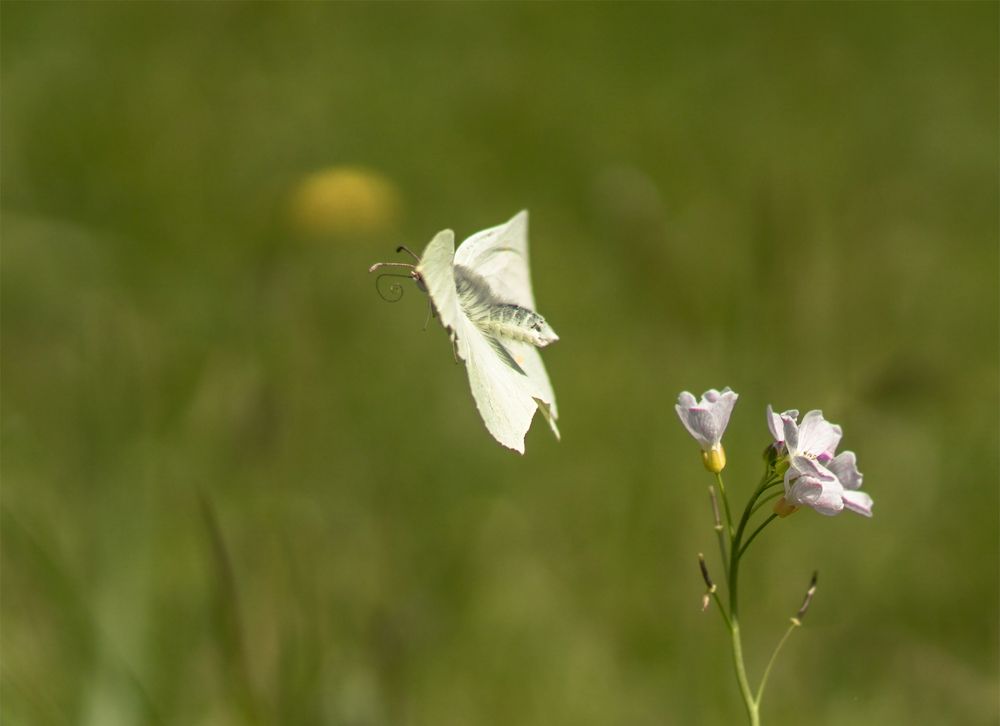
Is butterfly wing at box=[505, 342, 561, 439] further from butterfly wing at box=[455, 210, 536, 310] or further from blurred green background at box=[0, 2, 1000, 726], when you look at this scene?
blurred green background at box=[0, 2, 1000, 726]

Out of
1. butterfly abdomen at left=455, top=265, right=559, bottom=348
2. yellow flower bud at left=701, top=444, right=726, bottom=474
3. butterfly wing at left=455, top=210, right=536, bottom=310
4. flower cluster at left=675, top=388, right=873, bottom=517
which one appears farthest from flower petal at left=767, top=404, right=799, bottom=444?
butterfly wing at left=455, top=210, right=536, bottom=310

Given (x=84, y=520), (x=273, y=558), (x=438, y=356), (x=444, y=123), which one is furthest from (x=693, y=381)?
(x=444, y=123)

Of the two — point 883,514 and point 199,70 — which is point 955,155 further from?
point 199,70

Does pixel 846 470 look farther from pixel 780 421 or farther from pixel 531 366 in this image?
pixel 531 366

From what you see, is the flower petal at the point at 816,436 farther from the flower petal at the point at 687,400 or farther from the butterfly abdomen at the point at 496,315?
the butterfly abdomen at the point at 496,315

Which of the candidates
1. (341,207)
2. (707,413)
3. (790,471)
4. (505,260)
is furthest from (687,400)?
(341,207)

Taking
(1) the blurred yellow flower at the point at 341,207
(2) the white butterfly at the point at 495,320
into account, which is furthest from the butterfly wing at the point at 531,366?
(1) the blurred yellow flower at the point at 341,207
